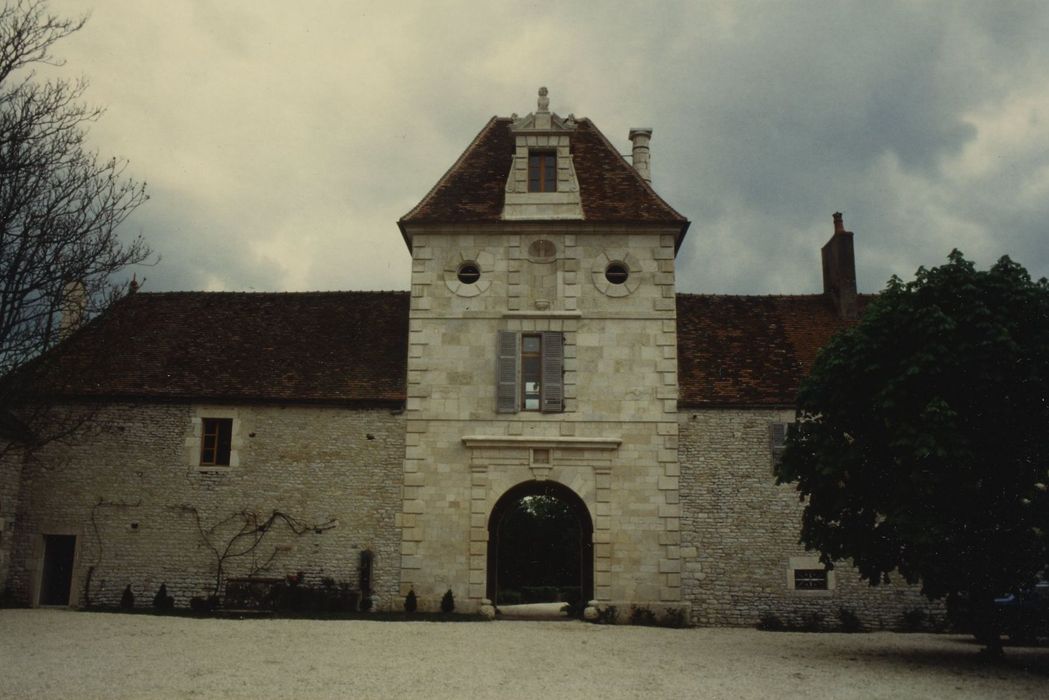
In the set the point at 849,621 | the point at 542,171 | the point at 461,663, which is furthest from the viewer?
the point at 542,171

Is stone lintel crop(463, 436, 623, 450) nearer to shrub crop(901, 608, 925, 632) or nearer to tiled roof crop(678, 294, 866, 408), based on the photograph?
tiled roof crop(678, 294, 866, 408)

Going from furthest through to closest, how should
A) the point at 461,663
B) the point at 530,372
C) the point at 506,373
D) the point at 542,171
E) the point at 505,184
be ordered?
the point at 505,184 < the point at 542,171 < the point at 530,372 < the point at 506,373 < the point at 461,663

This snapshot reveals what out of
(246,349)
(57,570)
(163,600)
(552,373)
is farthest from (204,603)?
(552,373)

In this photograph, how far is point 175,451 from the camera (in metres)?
19.0

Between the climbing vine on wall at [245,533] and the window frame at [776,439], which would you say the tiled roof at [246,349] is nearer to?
the climbing vine on wall at [245,533]

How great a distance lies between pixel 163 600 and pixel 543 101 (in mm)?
12963

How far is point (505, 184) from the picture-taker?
1998 centimetres

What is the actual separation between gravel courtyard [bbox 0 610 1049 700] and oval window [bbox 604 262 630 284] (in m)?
7.14

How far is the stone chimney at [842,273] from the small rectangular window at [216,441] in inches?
546

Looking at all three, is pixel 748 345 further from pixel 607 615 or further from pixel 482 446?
pixel 607 615

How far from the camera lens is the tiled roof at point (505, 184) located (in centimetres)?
1936

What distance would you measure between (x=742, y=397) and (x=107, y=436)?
13.2 meters

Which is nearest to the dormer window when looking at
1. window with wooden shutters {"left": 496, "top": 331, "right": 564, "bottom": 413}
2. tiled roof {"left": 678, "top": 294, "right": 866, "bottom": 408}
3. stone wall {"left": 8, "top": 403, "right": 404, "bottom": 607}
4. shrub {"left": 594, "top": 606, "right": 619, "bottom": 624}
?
window with wooden shutters {"left": 496, "top": 331, "right": 564, "bottom": 413}

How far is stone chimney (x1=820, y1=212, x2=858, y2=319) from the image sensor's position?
69.7 feet
